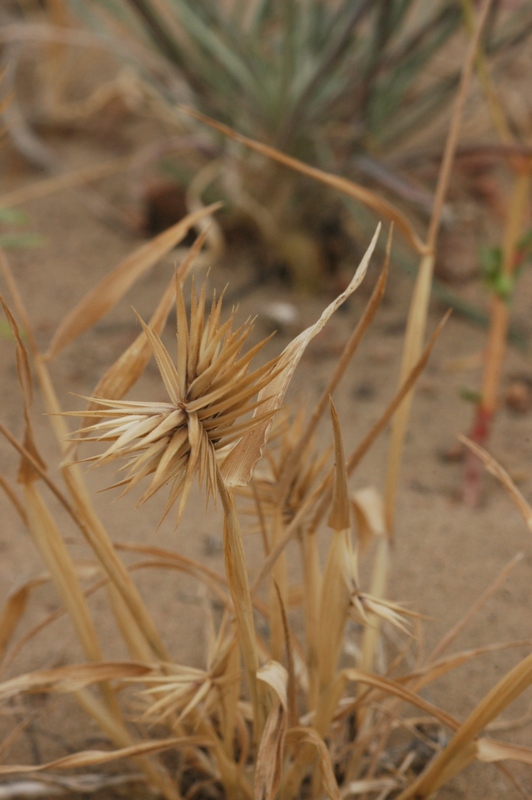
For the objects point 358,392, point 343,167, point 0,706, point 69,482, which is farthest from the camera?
point 343,167

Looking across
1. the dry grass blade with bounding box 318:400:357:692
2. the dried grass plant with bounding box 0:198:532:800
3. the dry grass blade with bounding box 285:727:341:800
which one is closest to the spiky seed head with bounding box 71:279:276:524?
the dried grass plant with bounding box 0:198:532:800

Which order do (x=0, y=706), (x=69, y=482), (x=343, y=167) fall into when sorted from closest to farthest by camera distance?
(x=69, y=482) → (x=0, y=706) → (x=343, y=167)

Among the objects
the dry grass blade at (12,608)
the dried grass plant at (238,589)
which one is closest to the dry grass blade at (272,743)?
the dried grass plant at (238,589)

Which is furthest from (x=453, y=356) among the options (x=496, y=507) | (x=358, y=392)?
(x=496, y=507)

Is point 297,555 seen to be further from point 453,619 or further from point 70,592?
point 70,592

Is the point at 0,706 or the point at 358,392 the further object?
the point at 358,392

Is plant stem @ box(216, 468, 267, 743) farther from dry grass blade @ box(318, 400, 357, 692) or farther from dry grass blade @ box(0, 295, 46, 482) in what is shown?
dry grass blade @ box(0, 295, 46, 482)
